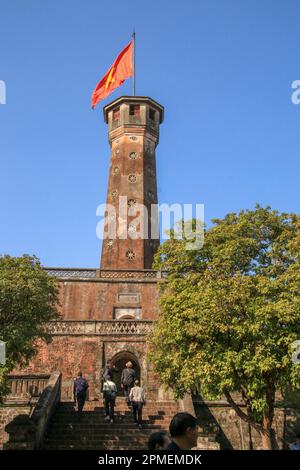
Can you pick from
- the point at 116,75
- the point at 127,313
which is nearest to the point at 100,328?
the point at 127,313

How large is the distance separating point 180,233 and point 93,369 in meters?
8.30

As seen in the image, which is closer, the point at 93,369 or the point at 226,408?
the point at 226,408

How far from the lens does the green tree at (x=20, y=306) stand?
46.3 ft

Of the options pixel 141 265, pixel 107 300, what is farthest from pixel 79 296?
pixel 141 265

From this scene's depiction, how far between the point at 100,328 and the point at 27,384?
543 cm

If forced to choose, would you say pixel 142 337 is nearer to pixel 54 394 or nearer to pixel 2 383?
pixel 54 394

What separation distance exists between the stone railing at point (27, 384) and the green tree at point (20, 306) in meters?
3.56

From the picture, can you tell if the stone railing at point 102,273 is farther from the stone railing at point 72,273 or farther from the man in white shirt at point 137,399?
the man in white shirt at point 137,399

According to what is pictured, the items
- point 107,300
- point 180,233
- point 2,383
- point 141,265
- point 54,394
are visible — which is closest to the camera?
point 2,383

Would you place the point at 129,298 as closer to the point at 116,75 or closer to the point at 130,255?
the point at 130,255

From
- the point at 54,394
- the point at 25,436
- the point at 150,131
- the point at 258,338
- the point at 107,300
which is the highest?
the point at 150,131

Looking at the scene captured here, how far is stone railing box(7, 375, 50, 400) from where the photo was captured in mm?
18062

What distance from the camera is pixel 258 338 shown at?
1420 centimetres
